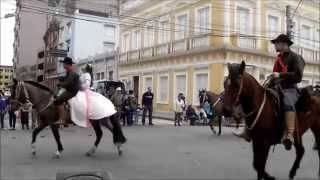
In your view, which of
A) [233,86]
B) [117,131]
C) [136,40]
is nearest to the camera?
[233,86]

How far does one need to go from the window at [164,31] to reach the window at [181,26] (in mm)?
1190

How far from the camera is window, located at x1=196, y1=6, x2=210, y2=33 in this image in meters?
28.7

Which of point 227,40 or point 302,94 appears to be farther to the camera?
point 227,40

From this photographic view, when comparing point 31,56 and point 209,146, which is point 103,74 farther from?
point 31,56

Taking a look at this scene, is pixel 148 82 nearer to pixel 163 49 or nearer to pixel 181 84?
pixel 163 49

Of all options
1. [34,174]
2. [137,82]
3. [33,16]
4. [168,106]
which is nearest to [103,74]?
[137,82]

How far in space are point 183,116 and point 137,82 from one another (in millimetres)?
12814

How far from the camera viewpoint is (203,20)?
2945cm

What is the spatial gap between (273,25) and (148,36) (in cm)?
997

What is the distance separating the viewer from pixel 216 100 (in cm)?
1739

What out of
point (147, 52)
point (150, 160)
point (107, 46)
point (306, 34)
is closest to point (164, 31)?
point (147, 52)

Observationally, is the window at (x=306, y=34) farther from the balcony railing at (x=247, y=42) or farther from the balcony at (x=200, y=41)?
the balcony at (x=200, y=41)

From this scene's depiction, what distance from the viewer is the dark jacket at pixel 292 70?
23.3 ft

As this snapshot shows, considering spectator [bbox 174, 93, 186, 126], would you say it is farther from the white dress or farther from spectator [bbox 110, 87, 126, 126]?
the white dress
